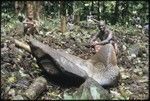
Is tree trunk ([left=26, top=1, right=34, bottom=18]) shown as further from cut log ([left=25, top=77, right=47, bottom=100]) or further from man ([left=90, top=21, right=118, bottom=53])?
cut log ([left=25, top=77, right=47, bottom=100])

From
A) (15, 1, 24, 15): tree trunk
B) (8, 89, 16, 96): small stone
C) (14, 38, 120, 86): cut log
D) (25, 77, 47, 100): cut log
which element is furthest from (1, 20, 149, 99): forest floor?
(15, 1, 24, 15): tree trunk

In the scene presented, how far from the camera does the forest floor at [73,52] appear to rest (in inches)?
342

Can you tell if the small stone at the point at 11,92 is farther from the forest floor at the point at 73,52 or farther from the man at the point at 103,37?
the man at the point at 103,37

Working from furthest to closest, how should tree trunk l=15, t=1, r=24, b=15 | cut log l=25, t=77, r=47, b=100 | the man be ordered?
tree trunk l=15, t=1, r=24, b=15, the man, cut log l=25, t=77, r=47, b=100

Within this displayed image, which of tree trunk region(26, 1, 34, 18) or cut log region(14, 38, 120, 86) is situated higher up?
tree trunk region(26, 1, 34, 18)

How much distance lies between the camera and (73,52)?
40.4 ft

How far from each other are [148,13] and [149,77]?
11875 mm

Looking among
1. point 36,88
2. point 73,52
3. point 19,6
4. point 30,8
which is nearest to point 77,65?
point 36,88

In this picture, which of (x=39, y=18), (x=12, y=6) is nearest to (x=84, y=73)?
(x=39, y=18)

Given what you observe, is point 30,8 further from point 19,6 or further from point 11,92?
point 11,92

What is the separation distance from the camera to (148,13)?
70.3ft

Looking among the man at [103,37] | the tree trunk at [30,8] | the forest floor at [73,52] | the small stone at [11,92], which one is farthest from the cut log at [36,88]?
the tree trunk at [30,8]

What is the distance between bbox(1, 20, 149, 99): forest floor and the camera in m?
8.70

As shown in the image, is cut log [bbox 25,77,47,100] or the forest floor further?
the forest floor
